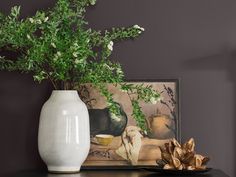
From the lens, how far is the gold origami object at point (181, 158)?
205cm

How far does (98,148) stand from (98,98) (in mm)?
183

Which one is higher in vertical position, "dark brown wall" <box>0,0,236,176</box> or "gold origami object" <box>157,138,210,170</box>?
"dark brown wall" <box>0,0,236,176</box>

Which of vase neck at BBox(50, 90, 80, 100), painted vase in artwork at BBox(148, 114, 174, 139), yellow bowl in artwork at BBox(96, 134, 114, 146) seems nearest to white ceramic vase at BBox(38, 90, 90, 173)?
vase neck at BBox(50, 90, 80, 100)

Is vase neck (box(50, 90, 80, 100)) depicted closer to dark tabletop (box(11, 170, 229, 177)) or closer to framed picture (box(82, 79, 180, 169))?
framed picture (box(82, 79, 180, 169))

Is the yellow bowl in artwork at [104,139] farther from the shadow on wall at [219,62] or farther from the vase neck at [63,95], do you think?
the shadow on wall at [219,62]

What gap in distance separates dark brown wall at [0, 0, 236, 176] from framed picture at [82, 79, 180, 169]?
0.05 m

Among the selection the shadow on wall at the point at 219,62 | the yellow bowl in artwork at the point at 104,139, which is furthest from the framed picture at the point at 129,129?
the shadow on wall at the point at 219,62

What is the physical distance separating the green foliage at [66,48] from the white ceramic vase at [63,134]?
0.09 meters

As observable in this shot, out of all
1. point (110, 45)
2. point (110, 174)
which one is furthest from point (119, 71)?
point (110, 174)

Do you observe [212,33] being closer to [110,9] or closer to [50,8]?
[110,9]

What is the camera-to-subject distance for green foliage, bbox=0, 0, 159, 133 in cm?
210

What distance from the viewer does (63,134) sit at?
6.96 feet

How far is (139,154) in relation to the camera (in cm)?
227

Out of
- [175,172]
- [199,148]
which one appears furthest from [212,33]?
[175,172]
